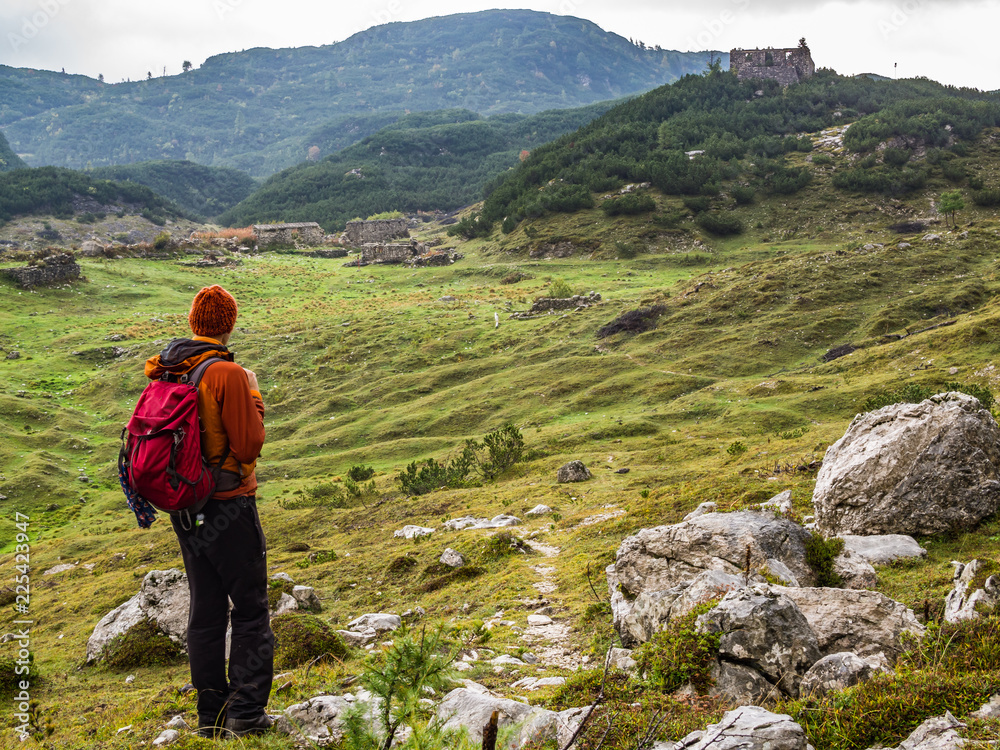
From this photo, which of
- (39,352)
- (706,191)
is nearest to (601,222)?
(706,191)

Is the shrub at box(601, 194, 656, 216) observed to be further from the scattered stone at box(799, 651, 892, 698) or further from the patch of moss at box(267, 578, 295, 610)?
the scattered stone at box(799, 651, 892, 698)

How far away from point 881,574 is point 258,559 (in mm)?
6327

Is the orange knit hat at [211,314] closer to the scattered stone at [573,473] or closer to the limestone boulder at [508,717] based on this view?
the limestone boulder at [508,717]

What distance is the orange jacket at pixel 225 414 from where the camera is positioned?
4.71 m

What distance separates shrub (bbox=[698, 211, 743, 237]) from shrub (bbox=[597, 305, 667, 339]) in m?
26.2

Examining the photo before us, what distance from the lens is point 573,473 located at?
1759 centimetres

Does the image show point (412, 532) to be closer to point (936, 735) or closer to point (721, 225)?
point (936, 735)

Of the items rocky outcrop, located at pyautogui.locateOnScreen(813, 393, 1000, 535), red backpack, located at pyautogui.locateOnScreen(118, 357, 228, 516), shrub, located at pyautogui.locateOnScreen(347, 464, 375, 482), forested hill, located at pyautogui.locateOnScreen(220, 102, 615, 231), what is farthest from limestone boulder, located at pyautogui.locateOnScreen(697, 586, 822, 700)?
forested hill, located at pyautogui.locateOnScreen(220, 102, 615, 231)

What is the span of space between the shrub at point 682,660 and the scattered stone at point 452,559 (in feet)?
22.2

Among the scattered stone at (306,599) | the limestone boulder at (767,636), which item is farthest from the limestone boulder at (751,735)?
the scattered stone at (306,599)

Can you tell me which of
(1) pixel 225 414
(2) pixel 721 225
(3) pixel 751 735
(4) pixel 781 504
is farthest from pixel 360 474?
(2) pixel 721 225

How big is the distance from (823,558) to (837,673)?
3.09 meters

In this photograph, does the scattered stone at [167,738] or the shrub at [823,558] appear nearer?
the scattered stone at [167,738]

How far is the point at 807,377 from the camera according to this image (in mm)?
23703
